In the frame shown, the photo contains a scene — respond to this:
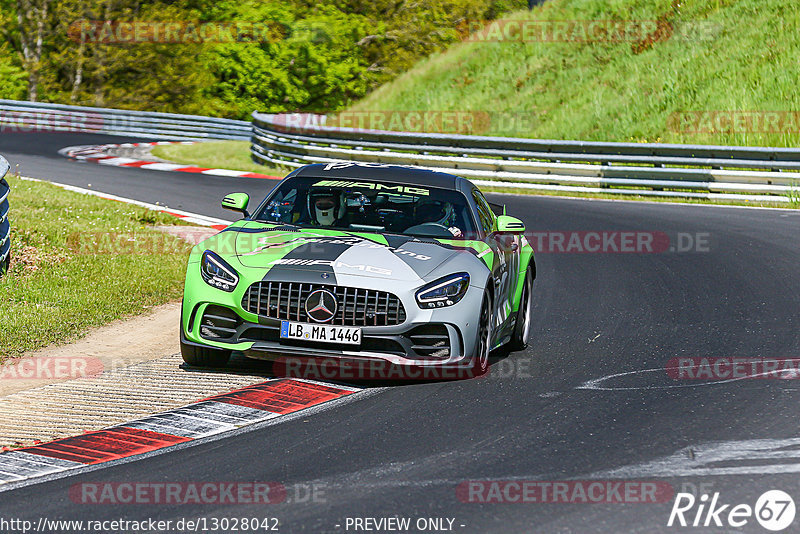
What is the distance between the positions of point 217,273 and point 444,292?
5.08 feet

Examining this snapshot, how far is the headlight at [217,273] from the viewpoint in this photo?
762 cm

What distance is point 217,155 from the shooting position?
3008 centimetres

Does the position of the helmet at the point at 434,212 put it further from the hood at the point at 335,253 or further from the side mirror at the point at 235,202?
the side mirror at the point at 235,202

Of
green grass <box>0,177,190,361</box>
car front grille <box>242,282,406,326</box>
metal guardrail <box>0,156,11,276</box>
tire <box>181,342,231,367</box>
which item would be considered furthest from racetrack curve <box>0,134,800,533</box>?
metal guardrail <box>0,156,11,276</box>

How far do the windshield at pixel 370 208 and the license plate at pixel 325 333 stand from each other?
4.36ft

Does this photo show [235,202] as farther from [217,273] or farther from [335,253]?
[335,253]

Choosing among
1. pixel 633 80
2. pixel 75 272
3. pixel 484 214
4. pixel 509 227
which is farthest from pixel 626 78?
pixel 509 227

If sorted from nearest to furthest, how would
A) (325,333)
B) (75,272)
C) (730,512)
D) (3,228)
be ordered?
1. (730,512)
2. (325,333)
3. (3,228)
4. (75,272)

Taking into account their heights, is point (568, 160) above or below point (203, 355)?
above

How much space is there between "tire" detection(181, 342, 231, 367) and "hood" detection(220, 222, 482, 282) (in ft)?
2.24

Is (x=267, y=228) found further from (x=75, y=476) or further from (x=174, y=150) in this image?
(x=174, y=150)

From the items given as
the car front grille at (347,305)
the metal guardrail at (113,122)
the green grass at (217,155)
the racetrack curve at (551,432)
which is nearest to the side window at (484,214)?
the racetrack curve at (551,432)

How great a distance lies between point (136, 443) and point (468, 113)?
28.2 meters

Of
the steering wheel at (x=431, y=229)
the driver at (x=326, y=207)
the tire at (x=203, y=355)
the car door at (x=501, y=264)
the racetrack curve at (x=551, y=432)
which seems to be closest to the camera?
the racetrack curve at (x=551, y=432)
